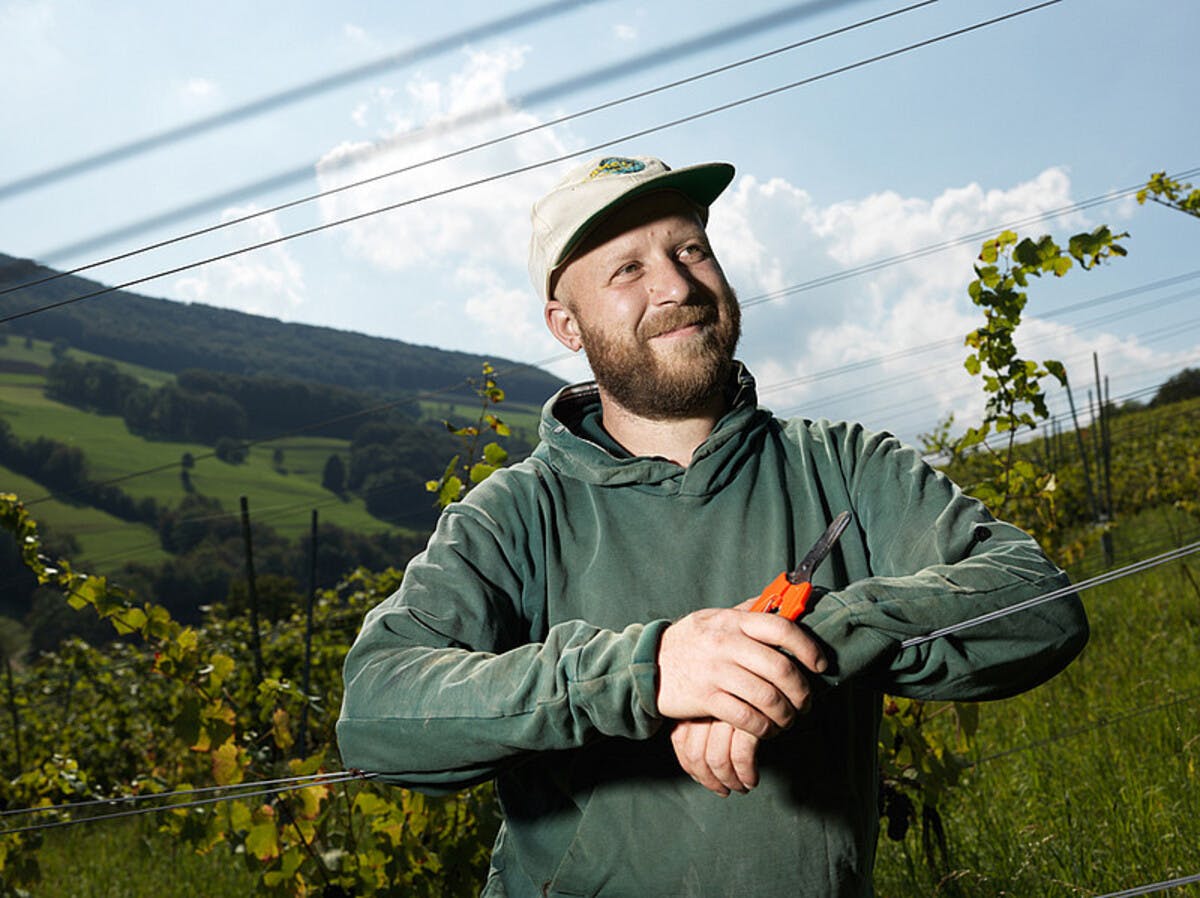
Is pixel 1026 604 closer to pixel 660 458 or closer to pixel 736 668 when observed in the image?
pixel 736 668

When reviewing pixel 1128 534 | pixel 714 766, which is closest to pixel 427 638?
pixel 714 766

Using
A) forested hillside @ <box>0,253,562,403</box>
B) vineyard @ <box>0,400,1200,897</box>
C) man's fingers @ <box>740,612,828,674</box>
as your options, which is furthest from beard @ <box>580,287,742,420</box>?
forested hillside @ <box>0,253,562,403</box>

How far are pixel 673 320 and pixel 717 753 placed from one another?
717 mm

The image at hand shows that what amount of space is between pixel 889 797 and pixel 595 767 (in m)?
2.09

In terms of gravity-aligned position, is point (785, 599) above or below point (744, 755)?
above

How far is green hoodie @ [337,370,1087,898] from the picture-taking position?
1.37 meters

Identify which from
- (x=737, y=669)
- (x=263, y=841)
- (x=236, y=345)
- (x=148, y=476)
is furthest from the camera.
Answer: (x=236, y=345)

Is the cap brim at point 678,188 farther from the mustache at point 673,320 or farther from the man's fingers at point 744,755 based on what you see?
the man's fingers at point 744,755

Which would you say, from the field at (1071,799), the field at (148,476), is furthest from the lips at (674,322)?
the field at (148,476)

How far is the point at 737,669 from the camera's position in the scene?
1.25 metres

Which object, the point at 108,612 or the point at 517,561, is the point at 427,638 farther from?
the point at 108,612

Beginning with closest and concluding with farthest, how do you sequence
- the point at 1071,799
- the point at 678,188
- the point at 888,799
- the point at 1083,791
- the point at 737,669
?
the point at 737,669
the point at 678,188
the point at 888,799
the point at 1071,799
the point at 1083,791

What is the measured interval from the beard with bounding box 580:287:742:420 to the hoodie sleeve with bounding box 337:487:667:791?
314 millimetres

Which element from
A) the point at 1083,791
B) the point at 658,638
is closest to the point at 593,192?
the point at 658,638
